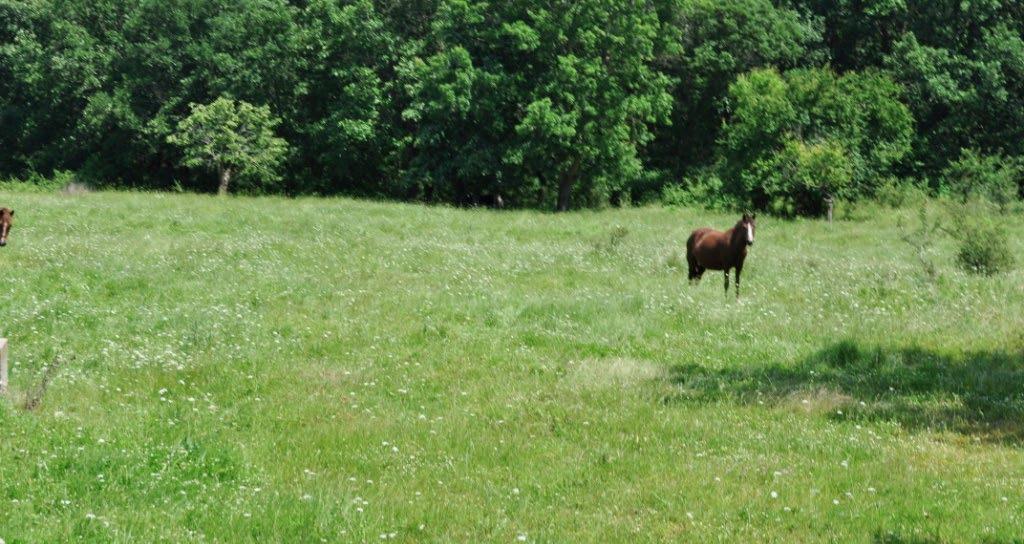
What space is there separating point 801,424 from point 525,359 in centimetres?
469

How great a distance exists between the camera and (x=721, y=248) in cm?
2355

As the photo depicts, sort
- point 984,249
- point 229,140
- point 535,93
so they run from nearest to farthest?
point 984,249 < point 535,93 < point 229,140

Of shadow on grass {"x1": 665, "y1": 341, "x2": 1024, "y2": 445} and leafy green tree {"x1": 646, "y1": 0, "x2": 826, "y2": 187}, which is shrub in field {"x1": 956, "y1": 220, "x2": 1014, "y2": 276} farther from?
leafy green tree {"x1": 646, "y1": 0, "x2": 826, "y2": 187}

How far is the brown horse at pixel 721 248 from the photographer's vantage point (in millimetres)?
23047

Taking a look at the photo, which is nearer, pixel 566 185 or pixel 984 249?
pixel 984 249

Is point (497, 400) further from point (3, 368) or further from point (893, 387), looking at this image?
point (3, 368)

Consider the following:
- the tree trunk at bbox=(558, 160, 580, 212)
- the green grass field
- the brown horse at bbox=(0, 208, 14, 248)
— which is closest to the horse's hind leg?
the green grass field

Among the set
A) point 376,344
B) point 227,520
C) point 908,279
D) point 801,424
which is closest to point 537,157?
point 908,279

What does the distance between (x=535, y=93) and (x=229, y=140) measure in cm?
1551

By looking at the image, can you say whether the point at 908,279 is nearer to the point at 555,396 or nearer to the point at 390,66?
Result: the point at 555,396

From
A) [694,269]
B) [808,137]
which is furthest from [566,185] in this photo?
[694,269]

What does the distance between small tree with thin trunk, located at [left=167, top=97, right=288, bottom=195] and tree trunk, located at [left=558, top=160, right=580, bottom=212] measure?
48.1ft

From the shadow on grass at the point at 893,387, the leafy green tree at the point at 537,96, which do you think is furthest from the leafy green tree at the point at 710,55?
the shadow on grass at the point at 893,387

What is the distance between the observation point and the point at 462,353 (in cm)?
1550
